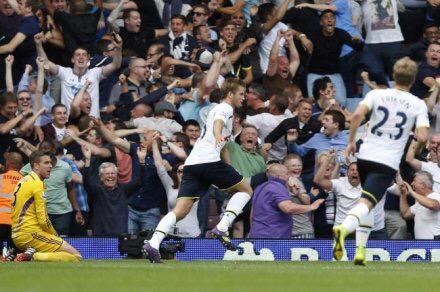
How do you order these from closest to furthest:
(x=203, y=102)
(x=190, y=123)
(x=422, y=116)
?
(x=422, y=116) → (x=190, y=123) → (x=203, y=102)

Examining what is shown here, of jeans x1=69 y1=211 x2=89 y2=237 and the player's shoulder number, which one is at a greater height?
the player's shoulder number

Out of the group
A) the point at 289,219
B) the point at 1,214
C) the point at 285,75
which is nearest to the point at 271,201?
the point at 289,219

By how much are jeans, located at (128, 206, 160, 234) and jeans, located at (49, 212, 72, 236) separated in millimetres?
917

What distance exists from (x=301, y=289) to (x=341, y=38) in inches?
482

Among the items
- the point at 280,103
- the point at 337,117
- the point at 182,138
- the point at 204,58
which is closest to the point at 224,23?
the point at 204,58

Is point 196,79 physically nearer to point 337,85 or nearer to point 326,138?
point 326,138

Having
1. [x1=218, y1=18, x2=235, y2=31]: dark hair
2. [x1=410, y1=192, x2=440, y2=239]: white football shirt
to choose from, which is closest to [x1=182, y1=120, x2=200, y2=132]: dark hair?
[x1=218, y1=18, x2=235, y2=31]: dark hair

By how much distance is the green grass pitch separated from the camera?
1252 centimetres

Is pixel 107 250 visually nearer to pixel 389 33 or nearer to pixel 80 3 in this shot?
pixel 80 3

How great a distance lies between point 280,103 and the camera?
21.8m

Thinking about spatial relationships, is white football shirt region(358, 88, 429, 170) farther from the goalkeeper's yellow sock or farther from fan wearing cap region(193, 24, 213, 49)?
fan wearing cap region(193, 24, 213, 49)

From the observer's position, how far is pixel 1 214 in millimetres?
18625

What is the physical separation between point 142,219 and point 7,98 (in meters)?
2.97

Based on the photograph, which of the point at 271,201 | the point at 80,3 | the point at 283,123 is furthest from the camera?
the point at 80,3
